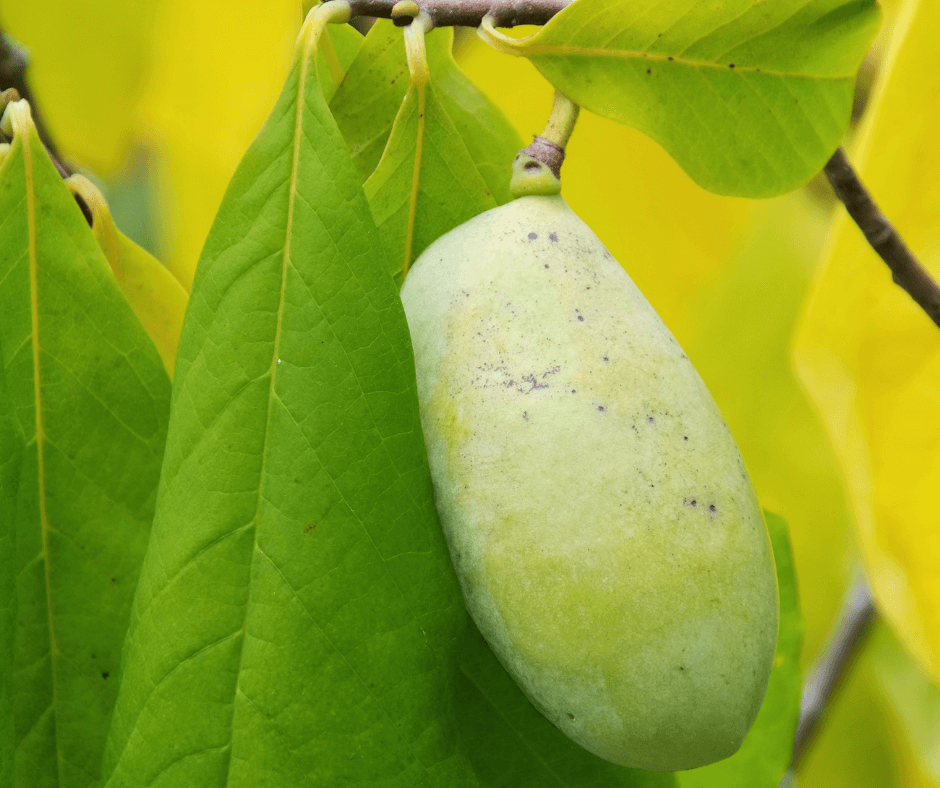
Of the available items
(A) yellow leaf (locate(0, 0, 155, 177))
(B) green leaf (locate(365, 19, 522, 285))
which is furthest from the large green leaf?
(A) yellow leaf (locate(0, 0, 155, 177))

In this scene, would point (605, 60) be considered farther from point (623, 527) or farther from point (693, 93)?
point (623, 527)

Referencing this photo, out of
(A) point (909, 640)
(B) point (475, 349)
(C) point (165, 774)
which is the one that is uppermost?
(B) point (475, 349)

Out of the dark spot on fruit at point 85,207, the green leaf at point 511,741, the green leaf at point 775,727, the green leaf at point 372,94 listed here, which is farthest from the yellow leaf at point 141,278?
the green leaf at point 775,727

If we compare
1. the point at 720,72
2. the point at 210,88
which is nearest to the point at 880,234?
the point at 720,72

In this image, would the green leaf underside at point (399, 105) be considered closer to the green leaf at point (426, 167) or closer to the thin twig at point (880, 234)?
the green leaf at point (426, 167)

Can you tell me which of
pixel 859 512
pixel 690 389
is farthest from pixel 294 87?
pixel 859 512
